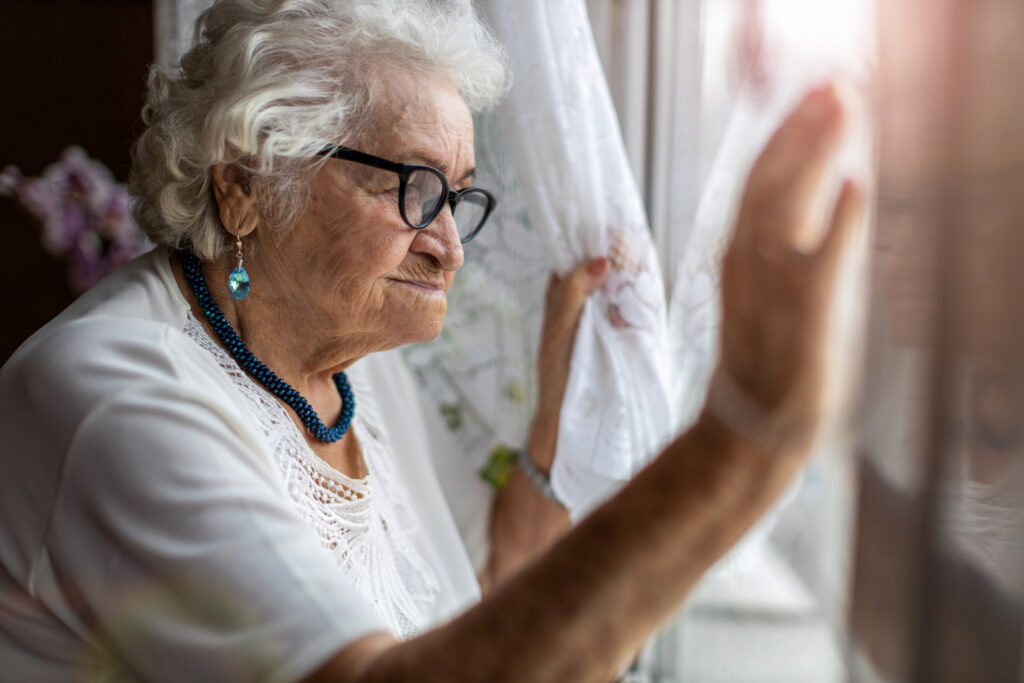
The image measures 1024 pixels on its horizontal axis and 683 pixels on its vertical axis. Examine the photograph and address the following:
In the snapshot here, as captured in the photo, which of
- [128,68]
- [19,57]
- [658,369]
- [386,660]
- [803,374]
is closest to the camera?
[803,374]

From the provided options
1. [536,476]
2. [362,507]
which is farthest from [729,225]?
[536,476]

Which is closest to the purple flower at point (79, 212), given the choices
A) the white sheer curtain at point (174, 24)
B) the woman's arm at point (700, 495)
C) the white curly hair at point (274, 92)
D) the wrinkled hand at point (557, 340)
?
the white sheer curtain at point (174, 24)

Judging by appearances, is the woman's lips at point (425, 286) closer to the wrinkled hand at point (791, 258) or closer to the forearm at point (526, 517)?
the forearm at point (526, 517)

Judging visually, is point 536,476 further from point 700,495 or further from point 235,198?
point 700,495

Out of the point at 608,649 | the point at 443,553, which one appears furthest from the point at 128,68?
the point at 608,649

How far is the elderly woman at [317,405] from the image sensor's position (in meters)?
0.52

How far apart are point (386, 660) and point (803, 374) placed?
0.40 meters

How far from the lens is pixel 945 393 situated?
1.67 feet

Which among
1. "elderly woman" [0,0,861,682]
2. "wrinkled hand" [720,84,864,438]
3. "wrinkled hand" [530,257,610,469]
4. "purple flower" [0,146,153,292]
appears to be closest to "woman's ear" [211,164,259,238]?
"elderly woman" [0,0,861,682]

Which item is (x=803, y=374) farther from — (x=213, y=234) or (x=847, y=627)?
(x=213, y=234)

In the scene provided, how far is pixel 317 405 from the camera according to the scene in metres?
1.16

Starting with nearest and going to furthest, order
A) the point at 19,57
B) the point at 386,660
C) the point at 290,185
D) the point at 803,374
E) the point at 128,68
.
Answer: the point at 803,374 → the point at 386,660 → the point at 290,185 → the point at 19,57 → the point at 128,68

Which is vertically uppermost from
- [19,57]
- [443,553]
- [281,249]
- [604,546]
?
[19,57]

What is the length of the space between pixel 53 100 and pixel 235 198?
731mm
